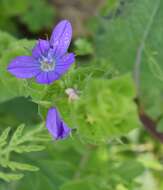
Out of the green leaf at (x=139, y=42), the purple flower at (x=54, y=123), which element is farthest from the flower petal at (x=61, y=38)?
the green leaf at (x=139, y=42)

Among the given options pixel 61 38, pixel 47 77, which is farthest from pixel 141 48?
pixel 47 77

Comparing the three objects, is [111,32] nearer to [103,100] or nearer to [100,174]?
[100,174]

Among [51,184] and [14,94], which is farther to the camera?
[51,184]

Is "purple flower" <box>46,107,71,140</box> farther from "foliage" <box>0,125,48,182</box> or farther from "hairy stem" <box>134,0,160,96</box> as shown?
"hairy stem" <box>134,0,160,96</box>

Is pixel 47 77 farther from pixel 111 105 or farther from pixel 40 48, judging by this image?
pixel 111 105

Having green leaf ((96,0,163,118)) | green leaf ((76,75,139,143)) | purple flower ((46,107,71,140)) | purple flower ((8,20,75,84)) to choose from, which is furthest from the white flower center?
green leaf ((96,0,163,118))

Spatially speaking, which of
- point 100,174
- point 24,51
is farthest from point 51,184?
point 24,51
